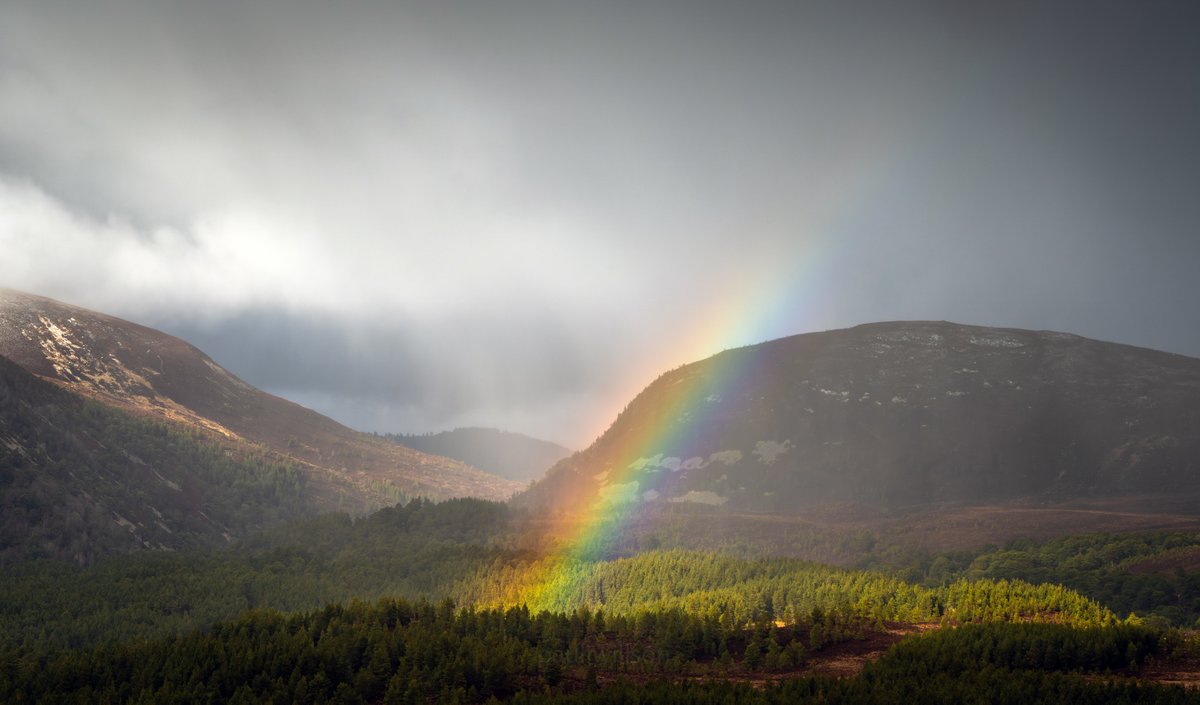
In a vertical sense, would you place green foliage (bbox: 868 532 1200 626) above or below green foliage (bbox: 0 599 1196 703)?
above

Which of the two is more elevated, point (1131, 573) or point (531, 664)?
point (1131, 573)

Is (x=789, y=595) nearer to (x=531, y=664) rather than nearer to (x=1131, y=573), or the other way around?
(x=531, y=664)

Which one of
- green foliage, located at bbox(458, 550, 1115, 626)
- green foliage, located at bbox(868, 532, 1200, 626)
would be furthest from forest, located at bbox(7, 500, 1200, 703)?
green foliage, located at bbox(868, 532, 1200, 626)

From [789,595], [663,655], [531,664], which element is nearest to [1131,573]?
[789,595]

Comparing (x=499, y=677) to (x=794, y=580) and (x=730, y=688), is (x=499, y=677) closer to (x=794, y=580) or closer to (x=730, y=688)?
(x=730, y=688)

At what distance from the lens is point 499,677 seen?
92.4 m

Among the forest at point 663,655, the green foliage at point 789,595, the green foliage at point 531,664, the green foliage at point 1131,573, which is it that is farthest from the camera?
the green foliage at point 1131,573

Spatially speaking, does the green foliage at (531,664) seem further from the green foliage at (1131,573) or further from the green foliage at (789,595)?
the green foliage at (1131,573)

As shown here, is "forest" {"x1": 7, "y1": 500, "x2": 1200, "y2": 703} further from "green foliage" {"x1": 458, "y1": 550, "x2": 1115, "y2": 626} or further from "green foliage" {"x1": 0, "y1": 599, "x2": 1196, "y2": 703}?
"green foliage" {"x1": 458, "y1": 550, "x2": 1115, "y2": 626}

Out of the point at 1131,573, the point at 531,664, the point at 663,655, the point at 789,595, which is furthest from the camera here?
the point at 1131,573

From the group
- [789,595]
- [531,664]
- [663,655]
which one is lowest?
[531,664]

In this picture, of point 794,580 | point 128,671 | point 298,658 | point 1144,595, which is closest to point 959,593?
point 794,580

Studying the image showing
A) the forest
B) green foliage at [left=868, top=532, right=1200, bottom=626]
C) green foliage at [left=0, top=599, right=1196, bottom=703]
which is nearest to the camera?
green foliage at [left=0, top=599, right=1196, bottom=703]

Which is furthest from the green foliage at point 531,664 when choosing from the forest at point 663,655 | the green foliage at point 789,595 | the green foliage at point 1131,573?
the green foliage at point 1131,573
